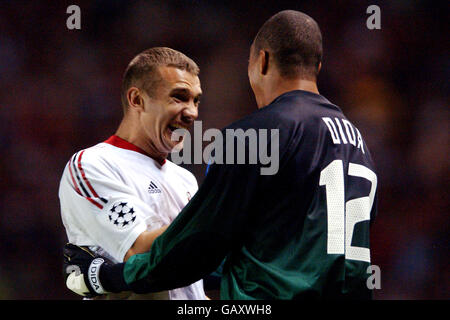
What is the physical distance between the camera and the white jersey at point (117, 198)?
2520mm

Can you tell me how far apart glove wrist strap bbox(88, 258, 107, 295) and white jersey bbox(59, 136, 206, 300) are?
0.08 m

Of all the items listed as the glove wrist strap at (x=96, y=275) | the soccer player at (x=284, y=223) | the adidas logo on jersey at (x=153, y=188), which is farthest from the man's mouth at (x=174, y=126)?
the soccer player at (x=284, y=223)

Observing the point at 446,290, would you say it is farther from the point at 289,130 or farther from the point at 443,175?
the point at 289,130

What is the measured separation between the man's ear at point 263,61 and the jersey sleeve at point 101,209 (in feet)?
2.93

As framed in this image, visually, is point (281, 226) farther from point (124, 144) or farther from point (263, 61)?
point (124, 144)

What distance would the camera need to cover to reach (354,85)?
5.85 meters

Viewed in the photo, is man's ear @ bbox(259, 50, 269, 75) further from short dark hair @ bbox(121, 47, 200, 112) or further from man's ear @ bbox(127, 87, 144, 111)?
man's ear @ bbox(127, 87, 144, 111)

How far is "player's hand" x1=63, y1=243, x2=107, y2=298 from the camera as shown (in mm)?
2455

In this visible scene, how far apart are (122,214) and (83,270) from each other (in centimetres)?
33

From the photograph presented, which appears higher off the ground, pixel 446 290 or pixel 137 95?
pixel 137 95

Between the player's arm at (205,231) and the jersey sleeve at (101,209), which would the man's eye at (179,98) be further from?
the player's arm at (205,231)

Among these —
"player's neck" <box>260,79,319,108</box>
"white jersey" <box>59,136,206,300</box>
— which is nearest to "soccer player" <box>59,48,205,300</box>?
"white jersey" <box>59,136,206,300</box>
